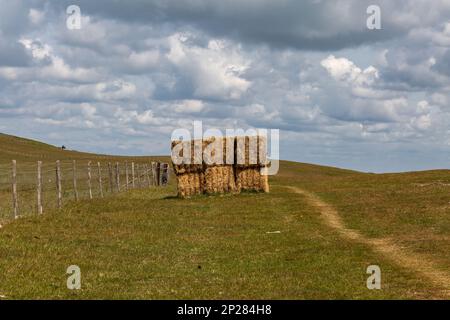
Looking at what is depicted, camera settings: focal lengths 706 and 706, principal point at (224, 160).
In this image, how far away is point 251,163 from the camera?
146 feet

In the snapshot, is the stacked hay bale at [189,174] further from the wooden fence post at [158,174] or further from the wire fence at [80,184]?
the wooden fence post at [158,174]

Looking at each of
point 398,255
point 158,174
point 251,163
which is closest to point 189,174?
point 251,163

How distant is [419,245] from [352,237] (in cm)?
332

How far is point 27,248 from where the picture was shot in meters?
22.1

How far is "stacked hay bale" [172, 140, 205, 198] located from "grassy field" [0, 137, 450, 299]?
3.61m

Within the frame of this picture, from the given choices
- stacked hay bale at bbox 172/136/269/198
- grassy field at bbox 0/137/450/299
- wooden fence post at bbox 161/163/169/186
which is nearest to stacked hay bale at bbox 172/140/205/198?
stacked hay bale at bbox 172/136/269/198

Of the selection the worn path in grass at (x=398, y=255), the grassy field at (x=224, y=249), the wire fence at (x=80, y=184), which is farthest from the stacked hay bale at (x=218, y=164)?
the worn path in grass at (x=398, y=255)

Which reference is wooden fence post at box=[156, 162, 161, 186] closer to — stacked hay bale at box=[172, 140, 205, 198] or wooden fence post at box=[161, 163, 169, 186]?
wooden fence post at box=[161, 163, 169, 186]

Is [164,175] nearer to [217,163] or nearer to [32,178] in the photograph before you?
[32,178]

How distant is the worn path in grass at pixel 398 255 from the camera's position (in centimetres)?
1753

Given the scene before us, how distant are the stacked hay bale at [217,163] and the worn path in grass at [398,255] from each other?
39.5 feet

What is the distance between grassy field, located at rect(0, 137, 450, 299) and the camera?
16094 millimetres
